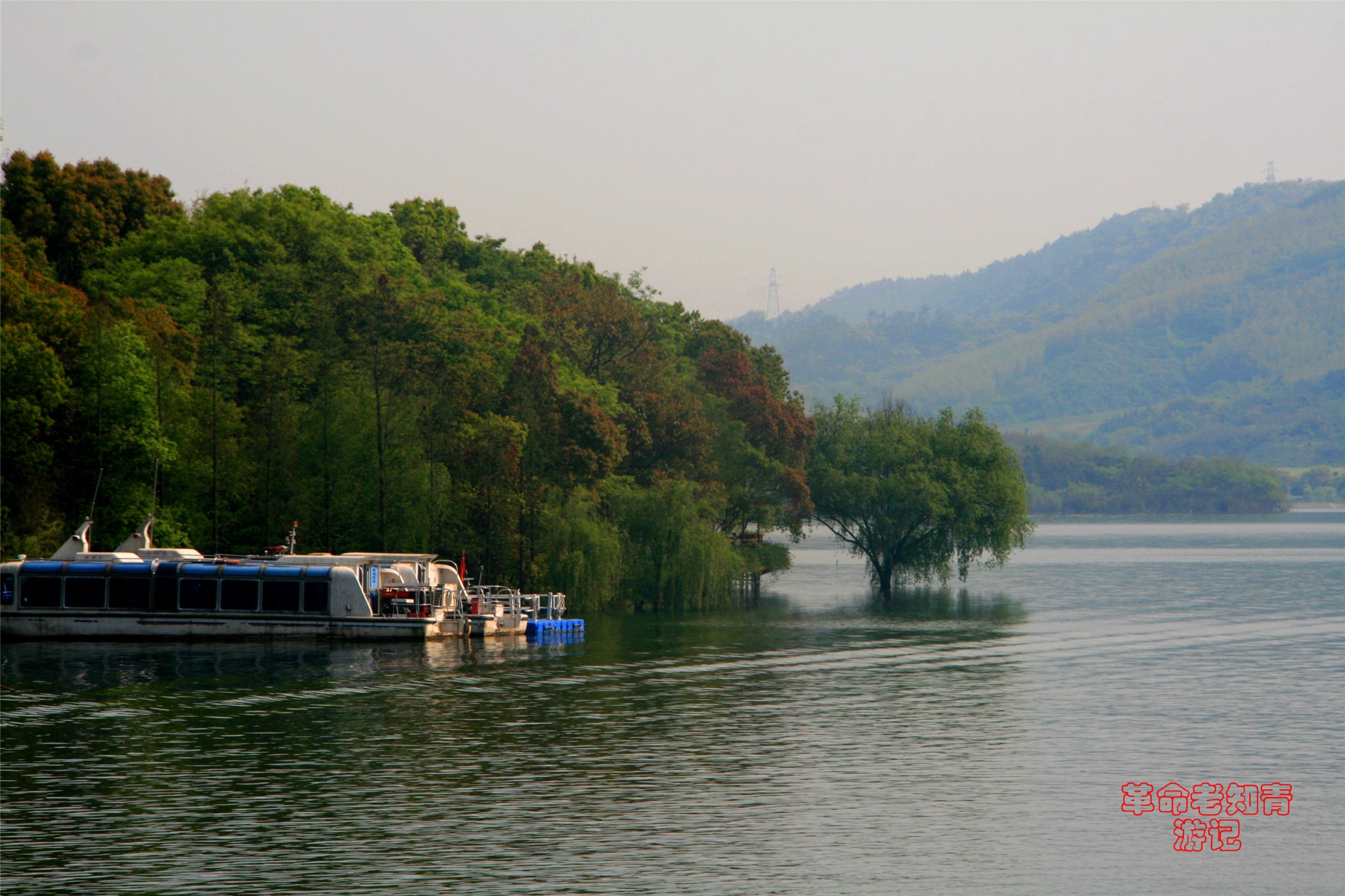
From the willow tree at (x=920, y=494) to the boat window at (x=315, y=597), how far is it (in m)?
48.9

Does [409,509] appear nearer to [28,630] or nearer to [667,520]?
[667,520]

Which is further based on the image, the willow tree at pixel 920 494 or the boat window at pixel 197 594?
the willow tree at pixel 920 494

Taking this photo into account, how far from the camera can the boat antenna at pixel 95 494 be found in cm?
7956

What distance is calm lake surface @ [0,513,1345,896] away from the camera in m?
30.6

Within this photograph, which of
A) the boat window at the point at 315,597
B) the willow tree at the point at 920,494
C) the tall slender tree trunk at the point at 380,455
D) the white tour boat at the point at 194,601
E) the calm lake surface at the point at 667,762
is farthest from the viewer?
the willow tree at the point at 920,494

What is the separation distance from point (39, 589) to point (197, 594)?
8338 mm

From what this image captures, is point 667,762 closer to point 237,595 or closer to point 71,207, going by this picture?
point 237,595

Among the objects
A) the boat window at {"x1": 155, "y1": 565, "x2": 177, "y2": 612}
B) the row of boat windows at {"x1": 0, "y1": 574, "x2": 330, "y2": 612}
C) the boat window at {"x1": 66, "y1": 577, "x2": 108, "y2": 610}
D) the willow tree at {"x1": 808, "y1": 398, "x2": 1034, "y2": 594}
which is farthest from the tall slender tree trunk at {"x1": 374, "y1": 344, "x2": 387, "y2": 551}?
the willow tree at {"x1": 808, "y1": 398, "x2": 1034, "y2": 594}

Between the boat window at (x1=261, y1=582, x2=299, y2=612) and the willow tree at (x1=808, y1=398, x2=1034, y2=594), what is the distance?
49630 millimetres

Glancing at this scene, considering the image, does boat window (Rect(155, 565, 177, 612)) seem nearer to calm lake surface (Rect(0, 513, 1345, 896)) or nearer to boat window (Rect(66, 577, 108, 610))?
boat window (Rect(66, 577, 108, 610))

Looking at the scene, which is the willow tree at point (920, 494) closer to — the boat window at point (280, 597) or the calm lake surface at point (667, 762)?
the calm lake surface at point (667, 762)

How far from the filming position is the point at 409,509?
94.4m

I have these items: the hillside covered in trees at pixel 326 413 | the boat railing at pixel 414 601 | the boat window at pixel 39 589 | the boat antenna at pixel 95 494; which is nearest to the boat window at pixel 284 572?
the boat railing at pixel 414 601

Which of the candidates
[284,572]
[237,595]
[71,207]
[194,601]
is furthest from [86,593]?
[71,207]
